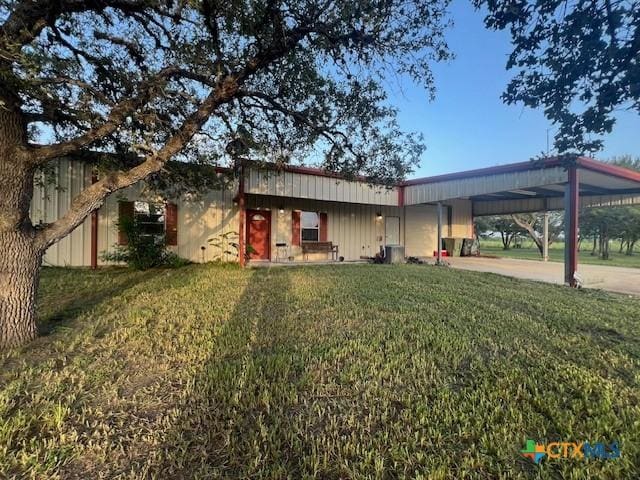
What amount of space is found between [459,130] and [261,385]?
11.3 meters

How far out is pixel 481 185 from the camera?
10.9m

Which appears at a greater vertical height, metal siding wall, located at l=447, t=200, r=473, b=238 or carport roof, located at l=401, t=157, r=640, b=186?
carport roof, located at l=401, t=157, r=640, b=186

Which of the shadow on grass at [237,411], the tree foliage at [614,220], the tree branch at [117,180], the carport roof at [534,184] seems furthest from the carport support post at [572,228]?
the tree foliage at [614,220]

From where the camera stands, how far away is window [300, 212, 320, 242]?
13.8m

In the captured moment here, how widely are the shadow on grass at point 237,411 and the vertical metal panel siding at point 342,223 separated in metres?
9.30

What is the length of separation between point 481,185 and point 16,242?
457 inches

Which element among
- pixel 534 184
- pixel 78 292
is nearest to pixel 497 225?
pixel 534 184

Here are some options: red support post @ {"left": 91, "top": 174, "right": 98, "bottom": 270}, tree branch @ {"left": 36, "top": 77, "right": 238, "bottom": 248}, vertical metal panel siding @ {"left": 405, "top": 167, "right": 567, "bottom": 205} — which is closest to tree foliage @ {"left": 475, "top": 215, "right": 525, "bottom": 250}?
vertical metal panel siding @ {"left": 405, "top": 167, "right": 567, "bottom": 205}

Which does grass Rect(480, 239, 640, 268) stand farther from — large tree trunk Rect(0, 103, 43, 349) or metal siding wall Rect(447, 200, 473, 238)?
large tree trunk Rect(0, 103, 43, 349)

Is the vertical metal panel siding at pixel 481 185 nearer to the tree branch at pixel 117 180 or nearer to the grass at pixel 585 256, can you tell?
the tree branch at pixel 117 180

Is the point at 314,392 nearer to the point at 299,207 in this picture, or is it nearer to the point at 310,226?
the point at 299,207

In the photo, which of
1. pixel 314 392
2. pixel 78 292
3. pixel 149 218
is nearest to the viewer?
pixel 314 392

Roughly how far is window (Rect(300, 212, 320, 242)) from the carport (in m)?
3.93

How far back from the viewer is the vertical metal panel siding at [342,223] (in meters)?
13.0
